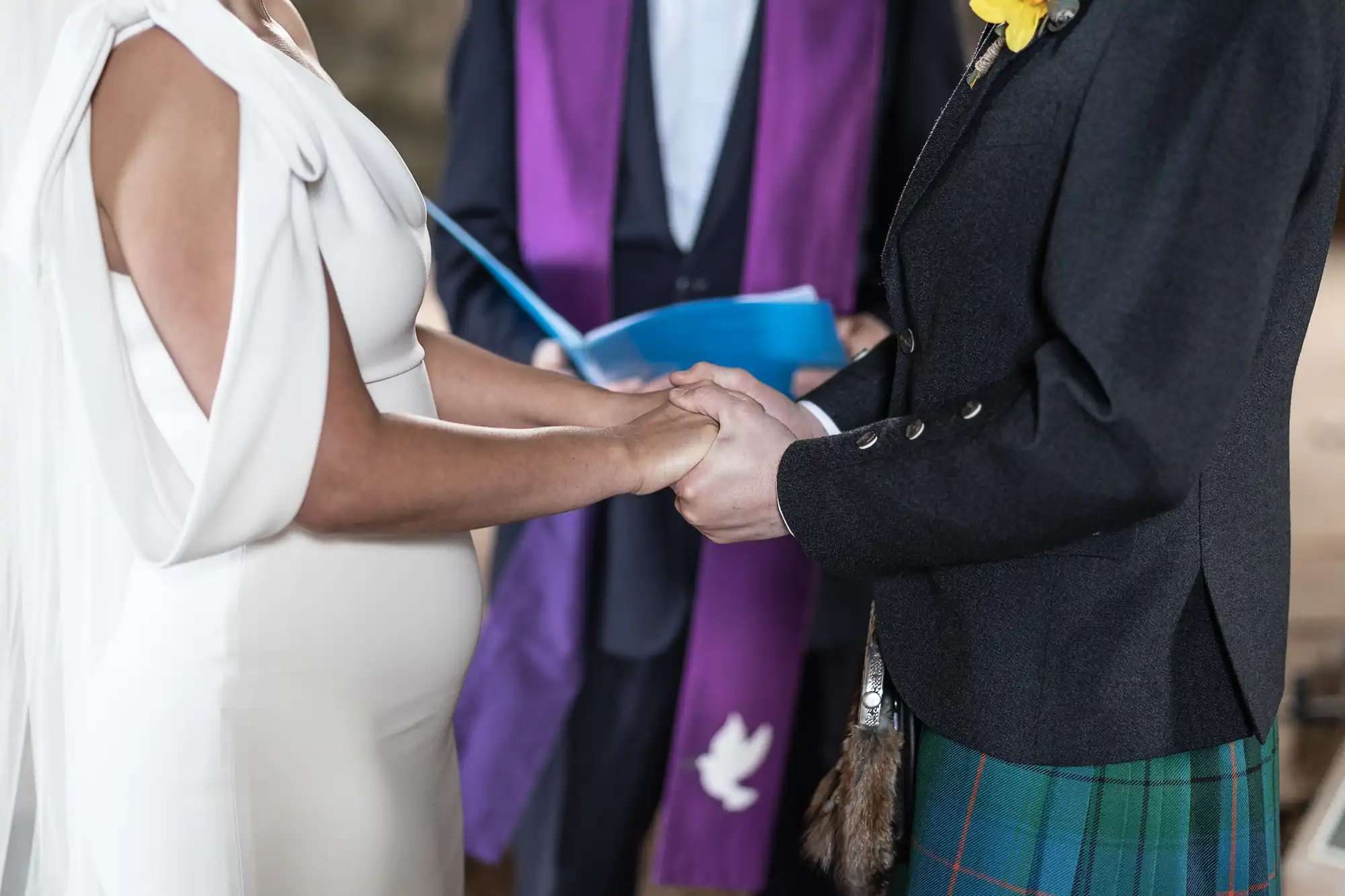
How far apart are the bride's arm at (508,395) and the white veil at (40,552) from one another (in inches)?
15.5

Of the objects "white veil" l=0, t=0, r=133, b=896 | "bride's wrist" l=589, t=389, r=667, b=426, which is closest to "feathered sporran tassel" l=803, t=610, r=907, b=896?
"bride's wrist" l=589, t=389, r=667, b=426

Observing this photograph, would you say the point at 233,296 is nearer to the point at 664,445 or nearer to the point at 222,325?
the point at 222,325

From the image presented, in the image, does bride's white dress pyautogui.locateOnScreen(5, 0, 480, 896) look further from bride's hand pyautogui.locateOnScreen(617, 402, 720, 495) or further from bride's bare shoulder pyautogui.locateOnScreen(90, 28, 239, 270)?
bride's hand pyautogui.locateOnScreen(617, 402, 720, 495)

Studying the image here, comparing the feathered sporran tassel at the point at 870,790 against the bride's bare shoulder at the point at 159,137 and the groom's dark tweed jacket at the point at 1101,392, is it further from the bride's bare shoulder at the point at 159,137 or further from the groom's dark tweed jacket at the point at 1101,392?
the bride's bare shoulder at the point at 159,137

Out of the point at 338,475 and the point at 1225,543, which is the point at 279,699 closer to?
the point at 338,475

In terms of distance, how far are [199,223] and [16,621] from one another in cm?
58

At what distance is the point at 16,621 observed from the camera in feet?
4.30

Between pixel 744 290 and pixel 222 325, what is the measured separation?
1.18m

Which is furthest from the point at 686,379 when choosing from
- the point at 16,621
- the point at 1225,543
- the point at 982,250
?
the point at 16,621

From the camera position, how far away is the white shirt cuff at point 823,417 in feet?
4.99

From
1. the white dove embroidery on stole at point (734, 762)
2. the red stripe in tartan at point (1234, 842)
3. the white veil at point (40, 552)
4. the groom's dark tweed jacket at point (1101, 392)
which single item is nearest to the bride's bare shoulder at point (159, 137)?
the white veil at point (40, 552)

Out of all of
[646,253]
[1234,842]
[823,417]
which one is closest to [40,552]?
[823,417]

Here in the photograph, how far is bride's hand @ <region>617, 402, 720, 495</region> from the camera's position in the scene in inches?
51.5

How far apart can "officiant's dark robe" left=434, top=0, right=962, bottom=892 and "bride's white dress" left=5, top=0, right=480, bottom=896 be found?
84 cm
